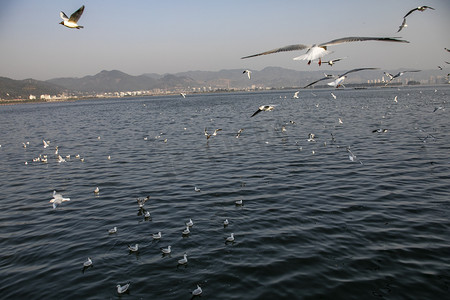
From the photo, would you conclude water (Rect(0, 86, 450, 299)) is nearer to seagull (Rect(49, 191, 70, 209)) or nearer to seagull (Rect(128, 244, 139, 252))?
seagull (Rect(128, 244, 139, 252))

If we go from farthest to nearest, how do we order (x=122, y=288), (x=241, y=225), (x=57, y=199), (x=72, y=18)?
(x=57, y=199)
(x=241, y=225)
(x=72, y=18)
(x=122, y=288)

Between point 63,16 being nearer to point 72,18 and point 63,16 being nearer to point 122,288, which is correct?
point 72,18

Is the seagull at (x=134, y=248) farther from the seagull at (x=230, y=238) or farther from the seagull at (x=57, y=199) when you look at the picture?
the seagull at (x=57, y=199)

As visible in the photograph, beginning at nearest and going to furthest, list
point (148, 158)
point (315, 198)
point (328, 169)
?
point (315, 198) < point (328, 169) < point (148, 158)

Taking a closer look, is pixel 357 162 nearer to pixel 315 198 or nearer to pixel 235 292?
pixel 315 198

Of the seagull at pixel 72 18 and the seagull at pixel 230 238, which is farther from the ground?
the seagull at pixel 72 18

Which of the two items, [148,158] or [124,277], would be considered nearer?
[124,277]

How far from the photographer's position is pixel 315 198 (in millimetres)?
14016

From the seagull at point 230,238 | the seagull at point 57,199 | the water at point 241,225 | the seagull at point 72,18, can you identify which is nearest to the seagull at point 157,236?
the water at point 241,225

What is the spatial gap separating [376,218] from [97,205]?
11.9 m

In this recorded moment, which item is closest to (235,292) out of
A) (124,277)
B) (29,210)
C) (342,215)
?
(124,277)

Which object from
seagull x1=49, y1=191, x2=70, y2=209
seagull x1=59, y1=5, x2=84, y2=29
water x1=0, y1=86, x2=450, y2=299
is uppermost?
seagull x1=59, y1=5, x2=84, y2=29

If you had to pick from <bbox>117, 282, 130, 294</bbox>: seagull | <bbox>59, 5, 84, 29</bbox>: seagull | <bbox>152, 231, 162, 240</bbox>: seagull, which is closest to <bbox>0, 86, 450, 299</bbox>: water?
<bbox>117, 282, 130, 294</bbox>: seagull

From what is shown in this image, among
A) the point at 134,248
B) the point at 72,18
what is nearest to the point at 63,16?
the point at 72,18
